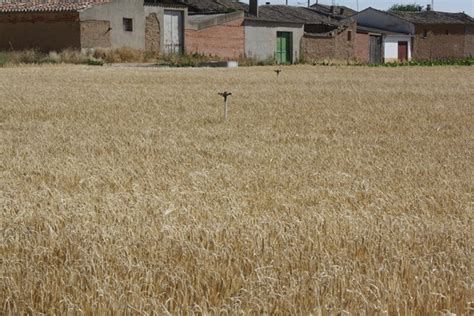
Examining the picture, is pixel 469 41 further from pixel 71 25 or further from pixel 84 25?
pixel 71 25

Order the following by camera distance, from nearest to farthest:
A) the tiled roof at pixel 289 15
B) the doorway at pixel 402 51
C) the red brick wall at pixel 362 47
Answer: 1. the tiled roof at pixel 289 15
2. the red brick wall at pixel 362 47
3. the doorway at pixel 402 51

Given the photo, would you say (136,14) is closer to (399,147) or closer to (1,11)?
(1,11)

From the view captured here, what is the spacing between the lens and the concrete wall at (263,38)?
5219cm

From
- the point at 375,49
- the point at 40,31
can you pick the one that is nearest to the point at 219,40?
the point at 40,31

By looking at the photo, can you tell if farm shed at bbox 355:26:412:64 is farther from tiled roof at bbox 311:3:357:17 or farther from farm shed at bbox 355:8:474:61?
tiled roof at bbox 311:3:357:17

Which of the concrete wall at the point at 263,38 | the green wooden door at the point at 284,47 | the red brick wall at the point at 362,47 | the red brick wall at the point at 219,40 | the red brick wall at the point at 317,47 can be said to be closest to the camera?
the red brick wall at the point at 219,40

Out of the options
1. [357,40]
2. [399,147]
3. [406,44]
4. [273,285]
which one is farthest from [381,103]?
[406,44]

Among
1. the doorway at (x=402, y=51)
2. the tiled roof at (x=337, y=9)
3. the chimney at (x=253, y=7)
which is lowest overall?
the doorway at (x=402, y=51)

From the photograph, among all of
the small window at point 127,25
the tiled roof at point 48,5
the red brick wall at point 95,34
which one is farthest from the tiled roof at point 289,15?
the tiled roof at point 48,5

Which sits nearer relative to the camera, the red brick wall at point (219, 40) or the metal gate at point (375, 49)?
the red brick wall at point (219, 40)

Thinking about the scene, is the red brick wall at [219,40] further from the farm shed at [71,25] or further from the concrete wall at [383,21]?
the concrete wall at [383,21]

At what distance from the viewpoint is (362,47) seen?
6194cm

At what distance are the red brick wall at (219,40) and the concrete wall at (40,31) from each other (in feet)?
28.0

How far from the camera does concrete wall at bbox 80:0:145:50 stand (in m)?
42.4
